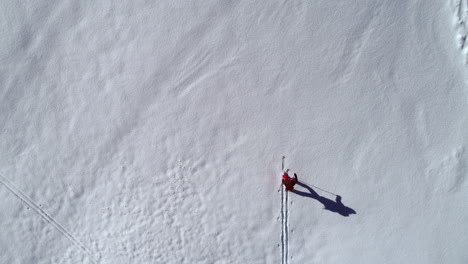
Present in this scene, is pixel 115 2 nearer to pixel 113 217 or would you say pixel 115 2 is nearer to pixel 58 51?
pixel 58 51

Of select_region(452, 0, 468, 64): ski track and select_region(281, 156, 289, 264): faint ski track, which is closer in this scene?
select_region(452, 0, 468, 64): ski track

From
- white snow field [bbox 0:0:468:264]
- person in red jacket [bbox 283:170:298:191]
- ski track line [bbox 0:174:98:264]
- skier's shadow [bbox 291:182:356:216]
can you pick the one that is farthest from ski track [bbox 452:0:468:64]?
ski track line [bbox 0:174:98:264]

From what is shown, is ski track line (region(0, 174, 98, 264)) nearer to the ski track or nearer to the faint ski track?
the faint ski track

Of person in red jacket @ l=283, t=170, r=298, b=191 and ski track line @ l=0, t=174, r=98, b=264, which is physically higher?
person in red jacket @ l=283, t=170, r=298, b=191

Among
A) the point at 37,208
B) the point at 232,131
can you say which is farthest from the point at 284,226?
the point at 37,208

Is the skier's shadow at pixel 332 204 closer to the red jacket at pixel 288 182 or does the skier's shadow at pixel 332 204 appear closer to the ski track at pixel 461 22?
the red jacket at pixel 288 182

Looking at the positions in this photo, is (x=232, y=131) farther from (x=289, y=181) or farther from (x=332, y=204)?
(x=332, y=204)

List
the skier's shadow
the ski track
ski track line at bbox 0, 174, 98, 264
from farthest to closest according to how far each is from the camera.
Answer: ski track line at bbox 0, 174, 98, 264
the skier's shadow
the ski track

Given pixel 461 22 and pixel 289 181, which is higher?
pixel 461 22
